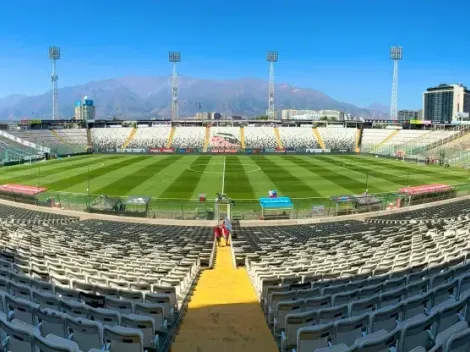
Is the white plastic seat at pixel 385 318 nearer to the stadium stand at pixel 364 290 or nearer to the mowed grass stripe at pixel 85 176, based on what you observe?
the stadium stand at pixel 364 290

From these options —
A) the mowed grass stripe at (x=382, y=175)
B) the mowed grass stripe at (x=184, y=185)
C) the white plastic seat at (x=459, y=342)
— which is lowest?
the mowed grass stripe at (x=184, y=185)

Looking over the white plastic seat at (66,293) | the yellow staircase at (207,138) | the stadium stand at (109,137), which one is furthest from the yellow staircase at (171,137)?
the white plastic seat at (66,293)

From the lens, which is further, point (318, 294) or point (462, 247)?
point (462, 247)

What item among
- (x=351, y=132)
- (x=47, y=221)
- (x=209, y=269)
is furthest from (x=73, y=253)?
(x=351, y=132)

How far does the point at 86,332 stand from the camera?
17.6 feet

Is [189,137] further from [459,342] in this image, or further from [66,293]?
[459,342]

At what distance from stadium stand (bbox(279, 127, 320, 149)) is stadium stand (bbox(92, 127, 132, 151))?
41.6 metres

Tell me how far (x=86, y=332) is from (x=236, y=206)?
23112 mm

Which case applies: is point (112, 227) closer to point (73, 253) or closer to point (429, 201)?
point (73, 253)

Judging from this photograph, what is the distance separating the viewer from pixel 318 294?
8172 millimetres

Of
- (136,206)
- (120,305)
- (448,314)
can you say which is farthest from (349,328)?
(136,206)

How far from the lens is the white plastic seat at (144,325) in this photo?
6000mm

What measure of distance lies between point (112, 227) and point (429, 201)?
79.5 feet

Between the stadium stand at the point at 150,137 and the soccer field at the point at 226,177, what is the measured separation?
1232 inches
